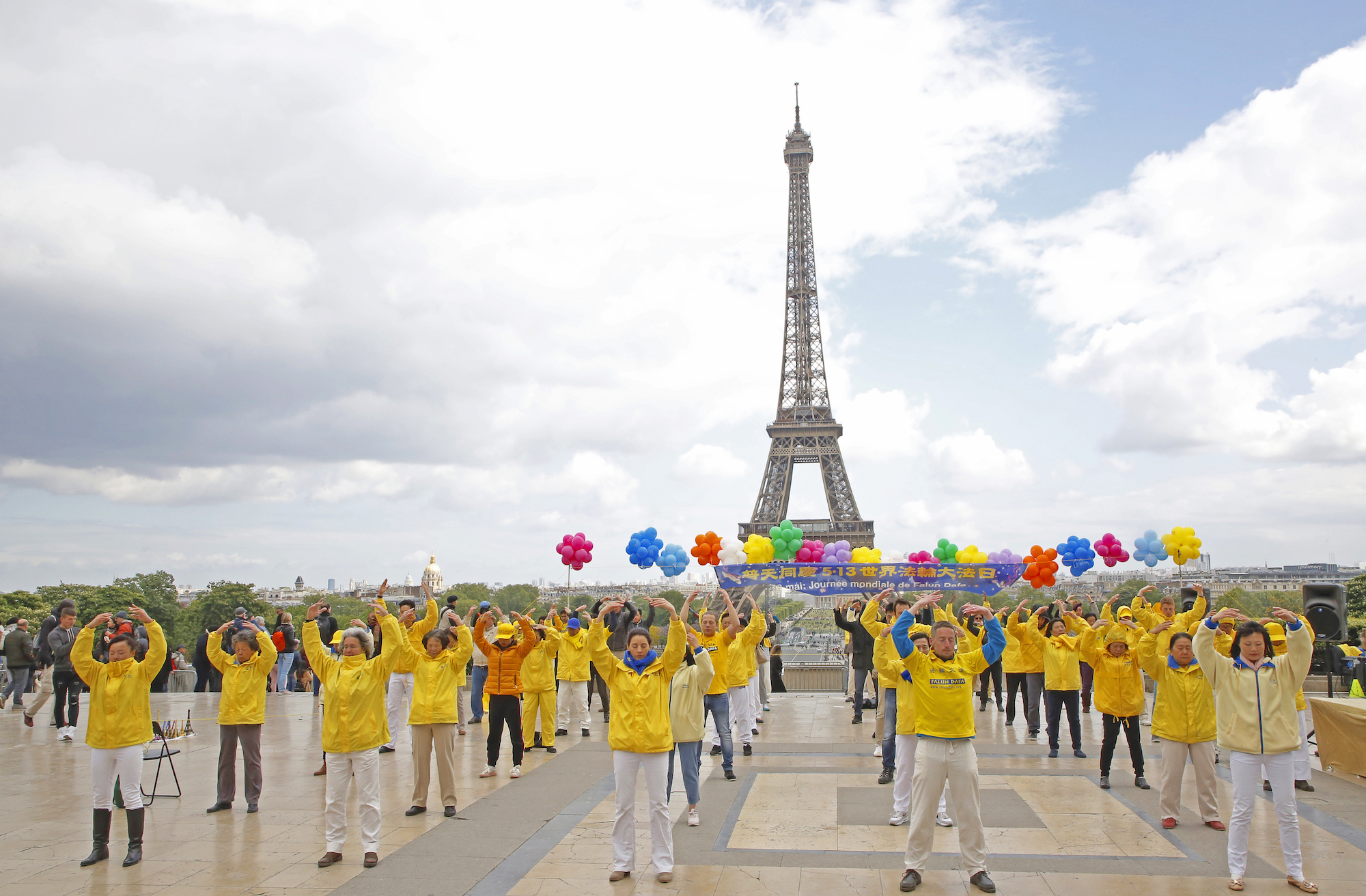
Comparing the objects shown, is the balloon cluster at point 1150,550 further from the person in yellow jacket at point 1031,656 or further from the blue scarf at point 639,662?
the blue scarf at point 639,662

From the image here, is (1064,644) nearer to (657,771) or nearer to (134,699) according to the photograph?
(657,771)

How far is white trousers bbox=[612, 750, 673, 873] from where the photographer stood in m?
5.79

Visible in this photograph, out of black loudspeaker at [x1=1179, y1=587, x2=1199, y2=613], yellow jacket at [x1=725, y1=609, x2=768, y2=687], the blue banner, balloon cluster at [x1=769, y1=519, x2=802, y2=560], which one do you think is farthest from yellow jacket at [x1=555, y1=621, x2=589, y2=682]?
balloon cluster at [x1=769, y1=519, x2=802, y2=560]

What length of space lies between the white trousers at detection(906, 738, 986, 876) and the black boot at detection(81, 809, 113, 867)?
574 cm

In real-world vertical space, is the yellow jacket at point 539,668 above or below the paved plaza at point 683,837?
above

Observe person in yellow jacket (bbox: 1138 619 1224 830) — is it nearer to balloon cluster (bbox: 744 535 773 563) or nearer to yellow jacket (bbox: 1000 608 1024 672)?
yellow jacket (bbox: 1000 608 1024 672)

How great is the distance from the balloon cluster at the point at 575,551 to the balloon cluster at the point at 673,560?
161 cm

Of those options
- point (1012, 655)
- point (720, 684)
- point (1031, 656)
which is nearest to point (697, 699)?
point (720, 684)

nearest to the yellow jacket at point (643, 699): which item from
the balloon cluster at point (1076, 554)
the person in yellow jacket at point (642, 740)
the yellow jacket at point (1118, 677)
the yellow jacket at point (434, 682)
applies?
the person in yellow jacket at point (642, 740)

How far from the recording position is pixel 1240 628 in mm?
6008

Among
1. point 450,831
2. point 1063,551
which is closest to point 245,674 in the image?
point 450,831

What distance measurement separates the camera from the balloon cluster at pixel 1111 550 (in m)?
19.0

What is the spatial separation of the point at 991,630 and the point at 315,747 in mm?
8874

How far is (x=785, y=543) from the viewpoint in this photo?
18.9 metres
